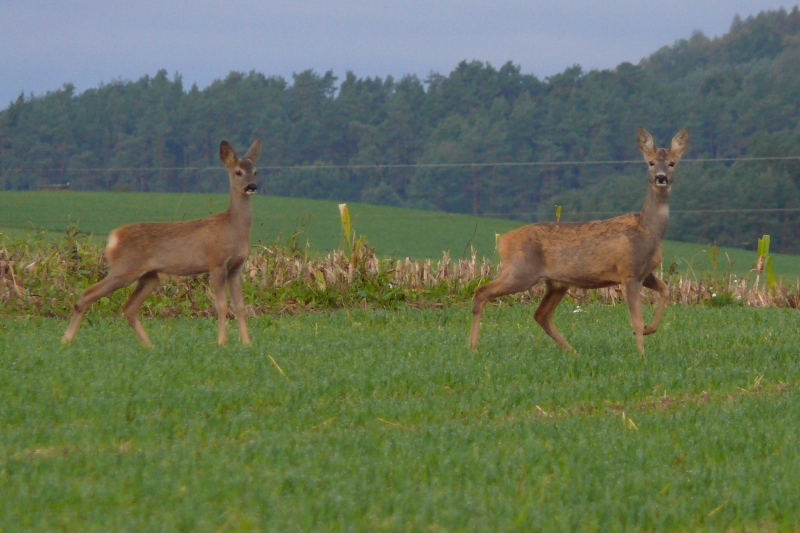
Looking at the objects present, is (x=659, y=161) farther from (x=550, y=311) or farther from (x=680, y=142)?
(x=550, y=311)

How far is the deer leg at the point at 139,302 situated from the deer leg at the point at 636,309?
3.98m

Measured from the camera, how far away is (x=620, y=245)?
957 centimetres

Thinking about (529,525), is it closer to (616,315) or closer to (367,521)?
(367,521)

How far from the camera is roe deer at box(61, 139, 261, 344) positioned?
975 centimetres

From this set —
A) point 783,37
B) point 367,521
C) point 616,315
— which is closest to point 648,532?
point 367,521

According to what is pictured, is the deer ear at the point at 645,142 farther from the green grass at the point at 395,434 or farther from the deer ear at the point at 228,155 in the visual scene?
the deer ear at the point at 228,155

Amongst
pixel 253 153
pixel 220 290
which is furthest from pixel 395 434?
pixel 253 153

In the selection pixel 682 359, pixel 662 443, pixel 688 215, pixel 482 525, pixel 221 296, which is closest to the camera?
pixel 482 525

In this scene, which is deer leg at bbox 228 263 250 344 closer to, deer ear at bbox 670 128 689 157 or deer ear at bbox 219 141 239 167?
deer ear at bbox 219 141 239 167

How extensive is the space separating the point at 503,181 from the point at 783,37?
212ft

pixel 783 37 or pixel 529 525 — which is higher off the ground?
pixel 783 37

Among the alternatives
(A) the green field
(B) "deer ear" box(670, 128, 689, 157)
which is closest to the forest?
(A) the green field

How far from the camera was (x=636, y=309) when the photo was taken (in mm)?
9445

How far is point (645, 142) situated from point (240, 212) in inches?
142
